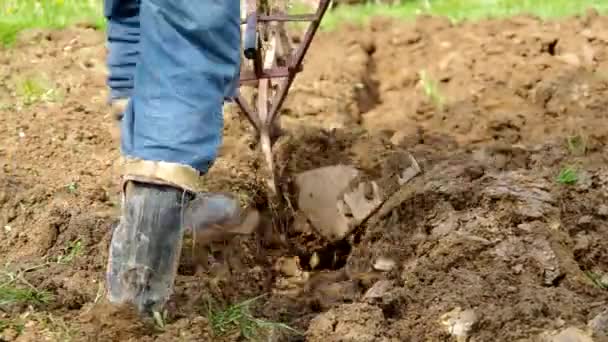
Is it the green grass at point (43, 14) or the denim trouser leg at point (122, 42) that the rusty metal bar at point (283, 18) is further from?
the green grass at point (43, 14)

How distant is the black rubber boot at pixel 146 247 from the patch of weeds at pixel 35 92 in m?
1.97

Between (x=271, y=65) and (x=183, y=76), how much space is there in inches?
54.0

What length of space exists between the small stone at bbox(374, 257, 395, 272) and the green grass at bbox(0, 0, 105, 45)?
100 inches

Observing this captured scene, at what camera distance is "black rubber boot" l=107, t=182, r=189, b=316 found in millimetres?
2320

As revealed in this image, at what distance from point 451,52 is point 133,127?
2.84 metres

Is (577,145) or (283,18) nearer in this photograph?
(283,18)

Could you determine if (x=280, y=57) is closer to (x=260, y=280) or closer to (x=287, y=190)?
(x=287, y=190)

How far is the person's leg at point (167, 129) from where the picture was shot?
2217mm

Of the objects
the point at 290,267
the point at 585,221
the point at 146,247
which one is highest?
the point at 146,247

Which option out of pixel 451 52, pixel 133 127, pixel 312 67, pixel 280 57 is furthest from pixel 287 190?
pixel 451 52

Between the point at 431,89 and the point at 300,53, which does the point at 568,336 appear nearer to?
the point at 300,53

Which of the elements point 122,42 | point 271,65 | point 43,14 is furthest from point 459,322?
point 43,14

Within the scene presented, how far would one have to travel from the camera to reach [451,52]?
4.96m

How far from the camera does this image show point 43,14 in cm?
542
